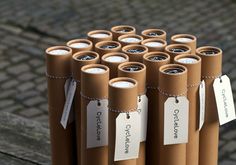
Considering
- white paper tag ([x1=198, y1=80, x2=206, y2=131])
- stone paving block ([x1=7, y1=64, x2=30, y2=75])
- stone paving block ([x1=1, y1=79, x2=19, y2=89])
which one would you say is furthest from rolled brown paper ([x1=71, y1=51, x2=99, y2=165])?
stone paving block ([x1=7, y1=64, x2=30, y2=75])

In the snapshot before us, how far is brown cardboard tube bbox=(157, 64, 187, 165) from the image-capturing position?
91.3 inches

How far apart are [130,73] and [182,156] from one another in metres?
0.42

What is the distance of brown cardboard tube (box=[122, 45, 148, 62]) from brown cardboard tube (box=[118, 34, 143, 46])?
0.22 feet

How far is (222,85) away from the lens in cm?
256

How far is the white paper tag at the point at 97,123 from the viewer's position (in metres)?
2.38

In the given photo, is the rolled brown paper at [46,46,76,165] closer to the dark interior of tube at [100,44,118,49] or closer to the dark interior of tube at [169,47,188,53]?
the dark interior of tube at [100,44,118,49]

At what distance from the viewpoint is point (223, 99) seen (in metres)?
2.56

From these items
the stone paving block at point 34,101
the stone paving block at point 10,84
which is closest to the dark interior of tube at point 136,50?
the stone paving block at point 34,101

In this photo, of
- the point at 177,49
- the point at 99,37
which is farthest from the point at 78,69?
the point at 177,49

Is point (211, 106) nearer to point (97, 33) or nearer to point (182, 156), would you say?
point (182, 156)

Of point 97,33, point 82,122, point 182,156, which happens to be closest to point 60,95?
point 82,122

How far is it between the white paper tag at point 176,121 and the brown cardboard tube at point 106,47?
436 millimetres

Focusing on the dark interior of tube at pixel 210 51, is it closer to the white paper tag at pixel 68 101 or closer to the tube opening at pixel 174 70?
the tube opening at pixel 174 70

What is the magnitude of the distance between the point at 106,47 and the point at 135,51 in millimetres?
151
